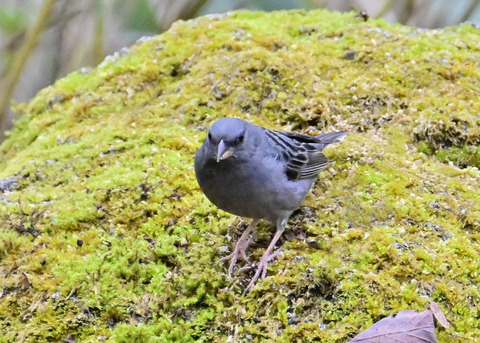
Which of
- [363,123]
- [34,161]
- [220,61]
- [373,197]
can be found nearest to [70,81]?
[34,161]

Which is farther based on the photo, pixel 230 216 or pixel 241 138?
pixel 230 216

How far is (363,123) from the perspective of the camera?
4797 millimetres

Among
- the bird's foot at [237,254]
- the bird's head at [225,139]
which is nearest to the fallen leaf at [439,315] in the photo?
the bird's foot at [237,254]

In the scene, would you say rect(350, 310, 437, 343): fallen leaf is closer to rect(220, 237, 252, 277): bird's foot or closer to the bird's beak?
rect(220, 237, 252, 277): bird's foot

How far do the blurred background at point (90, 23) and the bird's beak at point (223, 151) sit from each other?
5554mm

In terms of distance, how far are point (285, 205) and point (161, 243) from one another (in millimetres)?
1009

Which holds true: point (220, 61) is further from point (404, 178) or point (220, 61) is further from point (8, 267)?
point (8, 267)

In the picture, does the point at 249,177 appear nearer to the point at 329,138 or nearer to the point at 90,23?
the point at 329,138

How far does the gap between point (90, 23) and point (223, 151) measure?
6.86m

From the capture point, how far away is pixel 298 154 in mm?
3787

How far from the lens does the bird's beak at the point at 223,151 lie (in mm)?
3091

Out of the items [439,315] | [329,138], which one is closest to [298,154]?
[329,138]

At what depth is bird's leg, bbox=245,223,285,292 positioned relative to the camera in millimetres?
3188

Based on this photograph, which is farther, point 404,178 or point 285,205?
point 404,178
